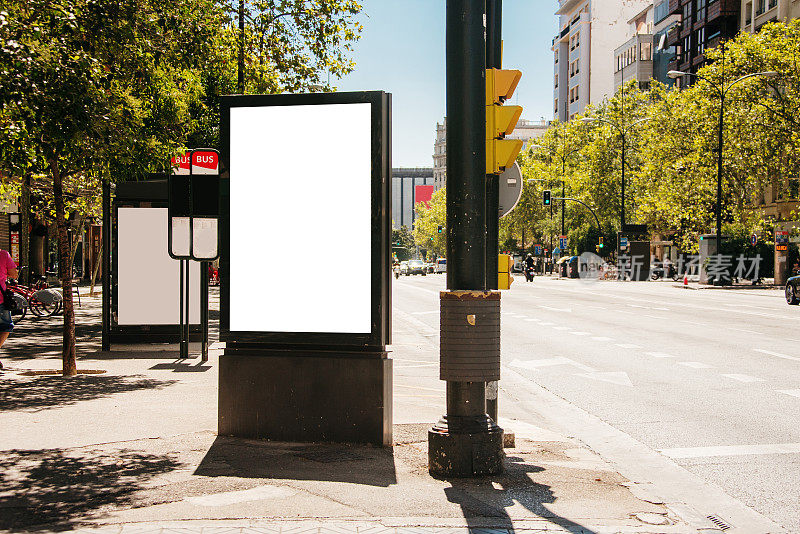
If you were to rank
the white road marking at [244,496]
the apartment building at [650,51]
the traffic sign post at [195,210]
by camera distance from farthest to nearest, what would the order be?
1. the apartment building at [650,51]
2. the traffic sign post at [195,210]
3. the white road marking at [244,496]

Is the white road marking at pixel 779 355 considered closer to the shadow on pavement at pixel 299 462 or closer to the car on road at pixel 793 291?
the shadow on pavement at pixel 299 462

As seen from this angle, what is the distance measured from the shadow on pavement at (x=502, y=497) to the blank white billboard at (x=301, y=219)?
1.60 m

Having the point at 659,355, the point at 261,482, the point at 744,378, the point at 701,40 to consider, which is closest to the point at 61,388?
the point at 261,482

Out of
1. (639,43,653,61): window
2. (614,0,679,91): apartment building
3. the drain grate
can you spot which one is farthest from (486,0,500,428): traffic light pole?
(639,43,653,61): window

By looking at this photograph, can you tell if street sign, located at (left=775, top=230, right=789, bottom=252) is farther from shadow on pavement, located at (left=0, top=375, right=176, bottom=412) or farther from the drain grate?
the drain grate

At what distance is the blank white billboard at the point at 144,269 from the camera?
14.0 metres

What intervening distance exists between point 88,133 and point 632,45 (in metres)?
93.3

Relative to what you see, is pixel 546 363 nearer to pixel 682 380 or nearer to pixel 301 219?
pixel 682 380

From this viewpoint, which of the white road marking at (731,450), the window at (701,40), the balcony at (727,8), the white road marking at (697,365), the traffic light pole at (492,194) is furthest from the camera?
the window at (701,40)

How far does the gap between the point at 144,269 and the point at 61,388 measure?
4229 mm

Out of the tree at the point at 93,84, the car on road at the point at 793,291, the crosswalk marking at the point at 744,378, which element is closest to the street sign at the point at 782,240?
the car on road at the point at 793,291

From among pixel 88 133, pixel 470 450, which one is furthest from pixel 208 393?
pixel 470 450

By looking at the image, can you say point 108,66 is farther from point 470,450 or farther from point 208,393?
point 470,450

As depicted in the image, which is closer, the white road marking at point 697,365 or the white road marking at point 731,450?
the white road marking at point 731,450
